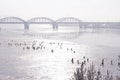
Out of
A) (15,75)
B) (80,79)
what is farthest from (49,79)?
(80,79)

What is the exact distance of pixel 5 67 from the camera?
41969 mm

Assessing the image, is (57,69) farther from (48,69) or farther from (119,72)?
(119,72)

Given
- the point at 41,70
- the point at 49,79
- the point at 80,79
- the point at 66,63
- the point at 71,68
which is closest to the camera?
the point at 80,79

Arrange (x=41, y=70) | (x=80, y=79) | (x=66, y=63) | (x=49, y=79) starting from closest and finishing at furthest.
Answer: (x=80, y=79) < (x=49, y=79) < (x=41, y=70) < (x=66, y=63)

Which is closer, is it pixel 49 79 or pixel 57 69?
pixel 49 79

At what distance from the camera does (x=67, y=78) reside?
3650 centimetres

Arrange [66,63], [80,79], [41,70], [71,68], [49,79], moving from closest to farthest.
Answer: [80,79] → [49,79] → [41,70] → [71,68] → [66,63]

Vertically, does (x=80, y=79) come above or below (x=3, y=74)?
above

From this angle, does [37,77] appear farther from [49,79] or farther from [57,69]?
[57,69]

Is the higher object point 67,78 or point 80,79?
point 80,79

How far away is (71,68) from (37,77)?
896cm

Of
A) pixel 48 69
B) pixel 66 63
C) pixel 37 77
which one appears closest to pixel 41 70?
pixel 48 69

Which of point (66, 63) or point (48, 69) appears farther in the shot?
point (66, 63)

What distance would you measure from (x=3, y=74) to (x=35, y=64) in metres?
10.0
